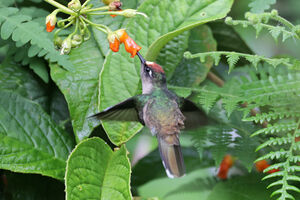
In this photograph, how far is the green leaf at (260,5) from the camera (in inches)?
46.9

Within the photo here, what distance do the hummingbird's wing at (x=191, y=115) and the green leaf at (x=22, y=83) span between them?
545 millimetres

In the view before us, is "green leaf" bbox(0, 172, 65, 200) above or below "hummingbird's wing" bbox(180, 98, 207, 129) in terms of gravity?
below

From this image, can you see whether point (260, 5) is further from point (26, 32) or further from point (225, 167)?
point (225, 167)

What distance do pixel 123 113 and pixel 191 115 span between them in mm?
213

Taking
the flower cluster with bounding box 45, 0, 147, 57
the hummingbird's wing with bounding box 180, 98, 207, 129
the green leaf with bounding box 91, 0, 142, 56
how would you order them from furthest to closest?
the green leaf with bounding box 91, 0, 142, 56, the hummingbird's wing with bounding box 180, 98, 207, 129, the flower cluster with bounding box 45, 0, 147, 57

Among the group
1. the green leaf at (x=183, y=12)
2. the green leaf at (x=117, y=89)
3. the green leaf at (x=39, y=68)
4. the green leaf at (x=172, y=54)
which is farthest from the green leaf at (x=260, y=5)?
the green leaf at (x=39, y=68)

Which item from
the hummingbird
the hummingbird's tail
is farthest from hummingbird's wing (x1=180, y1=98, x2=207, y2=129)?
the hummingbird's tail

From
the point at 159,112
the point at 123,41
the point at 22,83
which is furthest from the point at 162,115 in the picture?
the point at 22,83

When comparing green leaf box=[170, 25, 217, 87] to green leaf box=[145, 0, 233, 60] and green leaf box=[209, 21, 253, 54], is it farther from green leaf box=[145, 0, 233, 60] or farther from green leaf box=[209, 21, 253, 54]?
green leaf box=[145, 0, 233, 60]

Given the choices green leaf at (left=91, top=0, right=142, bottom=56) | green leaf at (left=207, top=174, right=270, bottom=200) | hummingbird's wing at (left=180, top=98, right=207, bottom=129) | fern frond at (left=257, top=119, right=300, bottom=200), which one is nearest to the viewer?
fern frond at (left=257, top=119, right=300, bottom=200)

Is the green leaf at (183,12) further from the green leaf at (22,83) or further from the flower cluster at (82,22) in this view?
the green leaf at (22,83)

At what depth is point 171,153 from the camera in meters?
1.17

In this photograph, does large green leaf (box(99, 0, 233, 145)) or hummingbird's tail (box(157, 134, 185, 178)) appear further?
large green leaf (box(99, 0, 233, 145))

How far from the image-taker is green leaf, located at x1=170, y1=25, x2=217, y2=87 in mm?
1557
